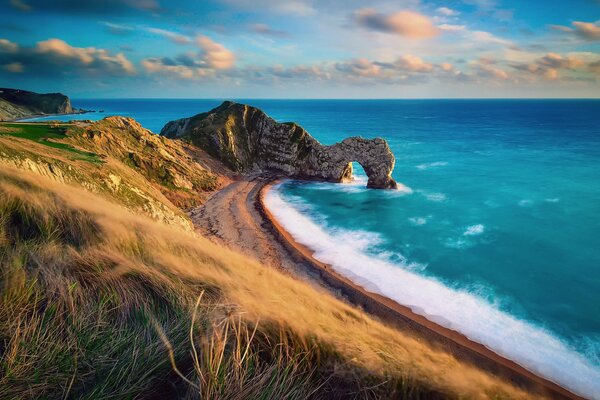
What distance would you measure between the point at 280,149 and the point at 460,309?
3682 cm

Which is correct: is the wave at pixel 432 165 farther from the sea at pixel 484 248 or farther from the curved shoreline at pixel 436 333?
the curved shoreline at pixel 436 333

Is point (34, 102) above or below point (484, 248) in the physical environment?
above

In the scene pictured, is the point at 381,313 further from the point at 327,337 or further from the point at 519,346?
the point at 327,337

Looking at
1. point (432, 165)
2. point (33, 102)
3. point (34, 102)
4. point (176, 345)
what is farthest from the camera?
point (34, 102)

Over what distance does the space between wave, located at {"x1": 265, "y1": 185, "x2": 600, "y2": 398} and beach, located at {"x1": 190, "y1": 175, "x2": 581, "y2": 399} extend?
31.2 inches

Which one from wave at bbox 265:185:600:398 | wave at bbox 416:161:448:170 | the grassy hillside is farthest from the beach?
wave at bbox 416:161:448:170

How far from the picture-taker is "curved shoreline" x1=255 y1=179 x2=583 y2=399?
1340cm

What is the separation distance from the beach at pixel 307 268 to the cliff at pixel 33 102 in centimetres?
15395

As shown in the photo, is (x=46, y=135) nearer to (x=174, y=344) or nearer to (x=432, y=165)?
(x=174, y=344)

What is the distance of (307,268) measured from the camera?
21406 millimetres

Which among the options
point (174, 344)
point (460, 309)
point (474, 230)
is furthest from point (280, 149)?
point (174, 344)

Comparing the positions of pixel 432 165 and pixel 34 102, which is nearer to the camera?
pixel 432 165

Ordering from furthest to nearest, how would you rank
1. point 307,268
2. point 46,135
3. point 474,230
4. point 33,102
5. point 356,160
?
point 33,102 < point 356,160 < point 474,230 < point 46,135 < point 307,268

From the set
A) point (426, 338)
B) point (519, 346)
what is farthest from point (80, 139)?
point (519, 346)
